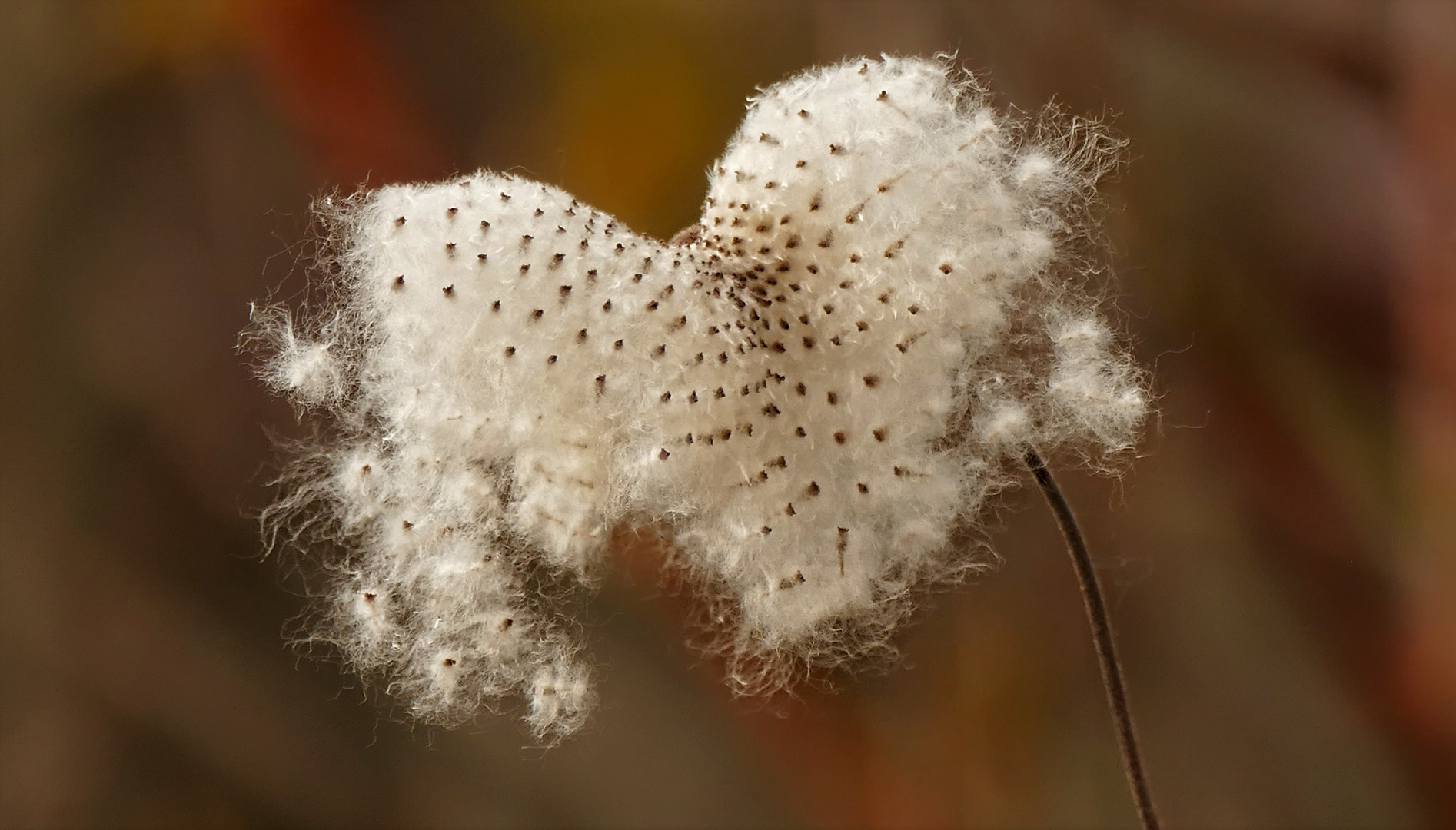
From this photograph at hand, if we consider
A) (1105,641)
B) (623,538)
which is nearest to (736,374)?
(1105,641)

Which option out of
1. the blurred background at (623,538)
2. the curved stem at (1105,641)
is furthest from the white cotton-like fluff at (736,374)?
the blurred background at (623,538)

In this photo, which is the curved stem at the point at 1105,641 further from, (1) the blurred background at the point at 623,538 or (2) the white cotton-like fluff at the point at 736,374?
(1) the blurred background at the point at 623,538

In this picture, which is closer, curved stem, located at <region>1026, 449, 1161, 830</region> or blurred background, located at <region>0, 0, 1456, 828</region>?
curved stem, located at <region>1026, 449, 1161, 830</region>

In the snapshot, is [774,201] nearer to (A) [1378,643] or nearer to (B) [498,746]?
(A) [1378,643]

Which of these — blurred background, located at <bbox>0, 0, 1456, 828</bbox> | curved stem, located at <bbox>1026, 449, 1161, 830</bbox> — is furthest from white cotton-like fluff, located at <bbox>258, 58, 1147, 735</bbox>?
blurred background, located at <bbox>0, 0, 1456, 828</bbox>

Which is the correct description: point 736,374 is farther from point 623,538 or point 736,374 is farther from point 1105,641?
point 623,538

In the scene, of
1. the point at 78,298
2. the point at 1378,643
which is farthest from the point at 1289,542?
the point at 78,298

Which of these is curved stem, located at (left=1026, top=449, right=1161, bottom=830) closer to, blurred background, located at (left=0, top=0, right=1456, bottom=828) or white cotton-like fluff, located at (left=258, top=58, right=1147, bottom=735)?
white cotton-like fluff, located at (left=258, top=58, right=1147, bottom=735)
